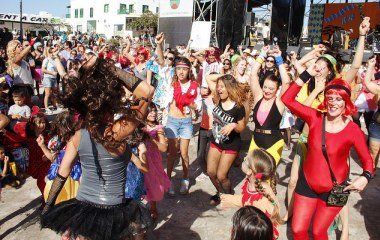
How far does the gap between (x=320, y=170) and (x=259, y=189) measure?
0.58 meters

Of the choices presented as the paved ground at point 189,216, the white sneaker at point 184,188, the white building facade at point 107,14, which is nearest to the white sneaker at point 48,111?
the paved ground at point 189,216

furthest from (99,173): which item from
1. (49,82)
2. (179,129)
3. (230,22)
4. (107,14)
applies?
(107,14)

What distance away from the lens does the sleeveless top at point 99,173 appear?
2.42 m

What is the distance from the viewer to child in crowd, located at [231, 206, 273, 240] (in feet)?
6.77

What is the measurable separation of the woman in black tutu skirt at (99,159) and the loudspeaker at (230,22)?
17.0m

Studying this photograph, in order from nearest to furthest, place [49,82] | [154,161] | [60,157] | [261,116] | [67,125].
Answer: [67,125] → [60,157] → [154,161] → [261,116] → [49,82]

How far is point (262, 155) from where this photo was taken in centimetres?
324

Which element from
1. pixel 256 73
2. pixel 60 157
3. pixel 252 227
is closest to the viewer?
pixel 252 227

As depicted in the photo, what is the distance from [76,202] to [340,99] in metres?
2.30

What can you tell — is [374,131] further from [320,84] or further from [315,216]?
[315,216]

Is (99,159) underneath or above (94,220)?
above

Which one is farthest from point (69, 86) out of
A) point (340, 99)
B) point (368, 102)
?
point (368, 102)

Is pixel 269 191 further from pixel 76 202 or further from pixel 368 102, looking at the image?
pixel 368 102

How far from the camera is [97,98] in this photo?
2.28 m
